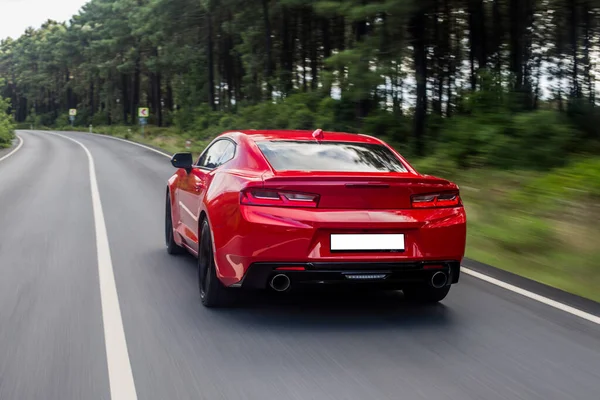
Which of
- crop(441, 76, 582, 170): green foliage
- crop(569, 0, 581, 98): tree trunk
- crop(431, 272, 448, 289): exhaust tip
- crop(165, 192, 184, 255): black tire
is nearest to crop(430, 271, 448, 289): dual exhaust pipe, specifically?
crop(431, 272, 448, 289): exhaust tip

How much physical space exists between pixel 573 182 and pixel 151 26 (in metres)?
37.1

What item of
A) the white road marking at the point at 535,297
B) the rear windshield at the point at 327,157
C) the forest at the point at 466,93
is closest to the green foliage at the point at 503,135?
the forest at the point at 466,93

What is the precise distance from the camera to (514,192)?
12336 mm

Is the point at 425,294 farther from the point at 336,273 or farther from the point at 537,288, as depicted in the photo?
the point at 537,288

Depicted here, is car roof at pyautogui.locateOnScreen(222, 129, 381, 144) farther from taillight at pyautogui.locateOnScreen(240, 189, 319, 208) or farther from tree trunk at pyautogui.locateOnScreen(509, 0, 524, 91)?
tree trunk at pyautogui.locateOnScreen(509, 0, 524, 91)

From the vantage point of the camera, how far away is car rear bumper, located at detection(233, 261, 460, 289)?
17.2ft

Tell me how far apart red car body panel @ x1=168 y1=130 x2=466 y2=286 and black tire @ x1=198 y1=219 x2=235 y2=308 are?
0.73 feet

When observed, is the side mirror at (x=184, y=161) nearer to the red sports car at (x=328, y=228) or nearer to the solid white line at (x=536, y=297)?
the red sports car at (x=328, y=228)

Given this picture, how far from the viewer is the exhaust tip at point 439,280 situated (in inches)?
217

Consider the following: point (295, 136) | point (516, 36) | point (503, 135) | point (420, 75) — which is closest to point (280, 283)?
point (295, 136)

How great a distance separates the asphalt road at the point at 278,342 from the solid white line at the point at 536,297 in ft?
0.35

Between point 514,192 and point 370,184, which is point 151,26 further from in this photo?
point 370,184

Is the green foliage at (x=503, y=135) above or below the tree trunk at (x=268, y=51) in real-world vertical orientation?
below

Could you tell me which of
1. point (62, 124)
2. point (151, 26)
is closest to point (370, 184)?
point (151, 26)
